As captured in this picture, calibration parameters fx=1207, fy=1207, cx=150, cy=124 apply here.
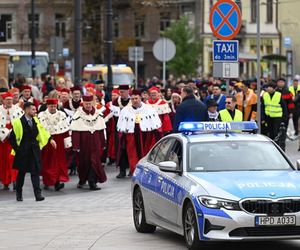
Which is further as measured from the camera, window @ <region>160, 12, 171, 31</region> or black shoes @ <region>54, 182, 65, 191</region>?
window @ <region>160, 12, 171, 31</region>

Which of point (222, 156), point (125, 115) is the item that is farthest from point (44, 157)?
point (222, 156)

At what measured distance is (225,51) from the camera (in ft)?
66.6

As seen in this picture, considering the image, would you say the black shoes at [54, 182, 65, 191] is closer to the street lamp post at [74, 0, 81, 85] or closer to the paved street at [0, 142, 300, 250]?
the paved street at [0, 142, 300, 250]

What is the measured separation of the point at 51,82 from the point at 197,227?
94.4 ft

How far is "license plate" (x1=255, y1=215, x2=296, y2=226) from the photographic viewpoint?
12.9 meters

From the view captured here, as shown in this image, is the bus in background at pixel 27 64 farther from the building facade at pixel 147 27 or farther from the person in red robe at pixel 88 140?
the person in red robe at pixel 88 140

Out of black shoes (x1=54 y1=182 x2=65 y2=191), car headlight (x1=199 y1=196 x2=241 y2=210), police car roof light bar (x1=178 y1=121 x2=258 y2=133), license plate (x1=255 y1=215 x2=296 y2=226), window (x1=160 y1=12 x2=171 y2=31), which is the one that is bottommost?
black shoes (x1=54 y1=182 x2=65 y2=191)

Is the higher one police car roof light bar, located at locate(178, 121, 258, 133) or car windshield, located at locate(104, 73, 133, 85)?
police car roof light bar, located at locate(178, 121, 258, 133)

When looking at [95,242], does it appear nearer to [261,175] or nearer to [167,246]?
[167,246]

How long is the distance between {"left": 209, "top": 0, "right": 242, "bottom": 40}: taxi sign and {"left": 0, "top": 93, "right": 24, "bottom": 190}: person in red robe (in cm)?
473

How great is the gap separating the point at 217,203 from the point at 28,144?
821cm

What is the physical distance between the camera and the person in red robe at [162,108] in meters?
27.3

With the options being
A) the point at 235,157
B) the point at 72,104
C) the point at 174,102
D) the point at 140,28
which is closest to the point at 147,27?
the point at 140,28

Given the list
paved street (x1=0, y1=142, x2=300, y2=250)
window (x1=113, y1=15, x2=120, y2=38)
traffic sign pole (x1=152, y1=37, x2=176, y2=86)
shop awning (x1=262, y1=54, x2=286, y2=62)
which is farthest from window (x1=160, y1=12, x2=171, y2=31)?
paved street (x1=0, y1=142, x2=300, y2=250)
